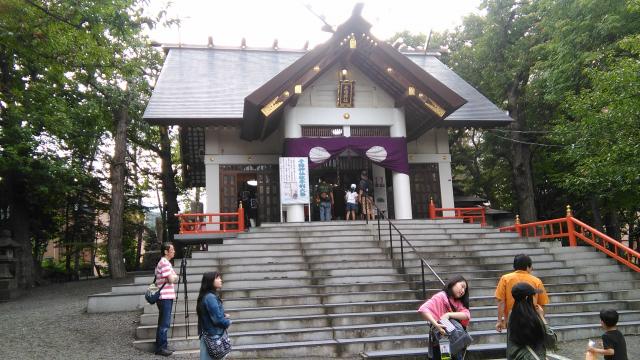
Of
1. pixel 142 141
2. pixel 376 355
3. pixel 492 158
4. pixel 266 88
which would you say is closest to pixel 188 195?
pixel 142 141

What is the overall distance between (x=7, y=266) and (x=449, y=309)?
15.3m

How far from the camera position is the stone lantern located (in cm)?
1427

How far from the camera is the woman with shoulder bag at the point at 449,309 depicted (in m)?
4.54

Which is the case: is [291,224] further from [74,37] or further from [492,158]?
[492,158]

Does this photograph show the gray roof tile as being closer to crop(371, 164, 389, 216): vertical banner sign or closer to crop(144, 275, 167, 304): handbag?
crop(371, 164, 389, 216): vertical banner sign

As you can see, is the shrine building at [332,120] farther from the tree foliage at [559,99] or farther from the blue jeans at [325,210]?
the tree foliage at [559,99]

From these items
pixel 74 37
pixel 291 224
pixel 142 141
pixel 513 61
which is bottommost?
pixel 291 224

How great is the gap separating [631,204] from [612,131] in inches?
269

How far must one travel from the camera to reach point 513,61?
1909cm

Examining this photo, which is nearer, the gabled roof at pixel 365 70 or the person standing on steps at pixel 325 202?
the gabled roof at pixel 365 70

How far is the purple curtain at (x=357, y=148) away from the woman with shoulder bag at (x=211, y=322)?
9417 mm

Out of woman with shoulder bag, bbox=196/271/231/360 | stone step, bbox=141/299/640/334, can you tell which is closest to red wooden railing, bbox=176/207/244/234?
stone step, bbox=141/299/640/334

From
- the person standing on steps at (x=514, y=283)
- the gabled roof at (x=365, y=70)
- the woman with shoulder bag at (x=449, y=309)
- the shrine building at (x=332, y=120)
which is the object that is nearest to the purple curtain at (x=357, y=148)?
the shrine building at (x=332, y=120)

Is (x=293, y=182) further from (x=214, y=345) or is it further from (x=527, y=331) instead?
(x=527, y=331)
